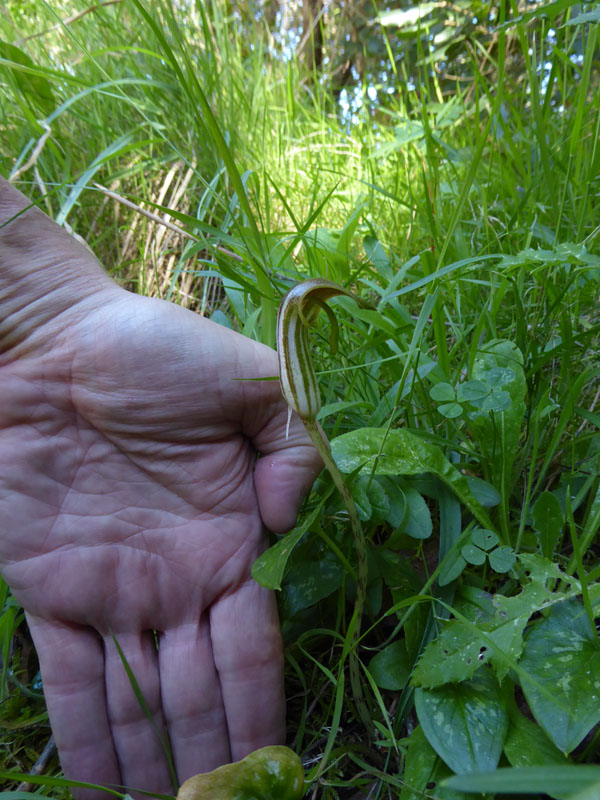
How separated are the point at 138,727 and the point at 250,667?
0.94 ft

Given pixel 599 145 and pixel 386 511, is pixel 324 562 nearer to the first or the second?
pixel 386 511

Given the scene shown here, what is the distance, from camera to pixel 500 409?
40.9 inches

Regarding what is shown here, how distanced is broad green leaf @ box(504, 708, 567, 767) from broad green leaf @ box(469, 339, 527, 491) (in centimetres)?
40

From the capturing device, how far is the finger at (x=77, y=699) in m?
1.14

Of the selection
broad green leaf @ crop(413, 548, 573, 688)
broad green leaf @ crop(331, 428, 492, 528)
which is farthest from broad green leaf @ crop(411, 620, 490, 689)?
broad green leaf @ crop(331, 428, 492, 528)

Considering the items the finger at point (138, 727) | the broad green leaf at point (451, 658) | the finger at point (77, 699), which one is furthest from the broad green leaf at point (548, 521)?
the finger at point (77, 699)

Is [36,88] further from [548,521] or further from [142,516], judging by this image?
[548,521]

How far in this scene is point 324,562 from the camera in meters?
1.13

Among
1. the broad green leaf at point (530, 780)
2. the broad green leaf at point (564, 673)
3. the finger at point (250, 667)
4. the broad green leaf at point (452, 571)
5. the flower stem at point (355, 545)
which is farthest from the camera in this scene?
the finger at point (250, 667)

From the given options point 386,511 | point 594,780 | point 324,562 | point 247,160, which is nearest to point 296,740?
point 324,562

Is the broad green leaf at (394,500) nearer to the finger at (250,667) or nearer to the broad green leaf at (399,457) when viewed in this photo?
the broad green leaf at (399,457)

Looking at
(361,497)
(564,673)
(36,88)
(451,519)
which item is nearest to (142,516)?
(361,497)

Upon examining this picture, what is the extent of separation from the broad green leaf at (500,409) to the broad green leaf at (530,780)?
1.96 feet

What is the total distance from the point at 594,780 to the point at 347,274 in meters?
1.31
